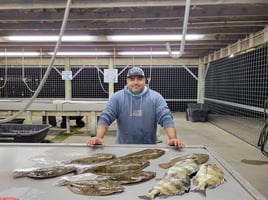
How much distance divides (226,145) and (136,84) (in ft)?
11.2

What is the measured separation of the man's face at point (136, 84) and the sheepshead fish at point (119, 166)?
35.0 inches

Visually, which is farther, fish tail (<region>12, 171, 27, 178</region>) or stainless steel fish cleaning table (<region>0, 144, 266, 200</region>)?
fish tail (<region>12, 171, 27, 178</region>)

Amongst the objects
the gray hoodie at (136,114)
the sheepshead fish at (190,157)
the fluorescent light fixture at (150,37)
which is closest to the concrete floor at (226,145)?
the gray hoodie at (136,114)

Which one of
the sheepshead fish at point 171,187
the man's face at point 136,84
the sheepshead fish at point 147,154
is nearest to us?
the sheepshead fish at point 171,187

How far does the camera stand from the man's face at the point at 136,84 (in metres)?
2.32

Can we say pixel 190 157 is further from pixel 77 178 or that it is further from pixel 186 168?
pixel 77 178

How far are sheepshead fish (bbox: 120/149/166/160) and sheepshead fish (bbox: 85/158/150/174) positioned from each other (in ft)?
0.22

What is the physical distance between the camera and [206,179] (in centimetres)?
120

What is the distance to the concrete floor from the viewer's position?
343 centimetres

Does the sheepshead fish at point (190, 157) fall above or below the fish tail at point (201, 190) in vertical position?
above

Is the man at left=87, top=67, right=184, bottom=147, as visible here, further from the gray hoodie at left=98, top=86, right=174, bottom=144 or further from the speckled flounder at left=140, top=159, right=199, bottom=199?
the speckled flounder at left=140, top=159, right=199, bottom=199

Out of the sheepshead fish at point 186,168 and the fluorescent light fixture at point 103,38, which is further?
the fluorescent light fixture at point 103,38

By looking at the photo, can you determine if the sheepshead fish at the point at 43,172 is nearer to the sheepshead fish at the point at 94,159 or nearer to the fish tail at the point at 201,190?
the sheepshead fish at the point at 94,159

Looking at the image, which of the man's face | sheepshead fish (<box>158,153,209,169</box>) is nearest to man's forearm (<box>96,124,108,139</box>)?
the man's face
